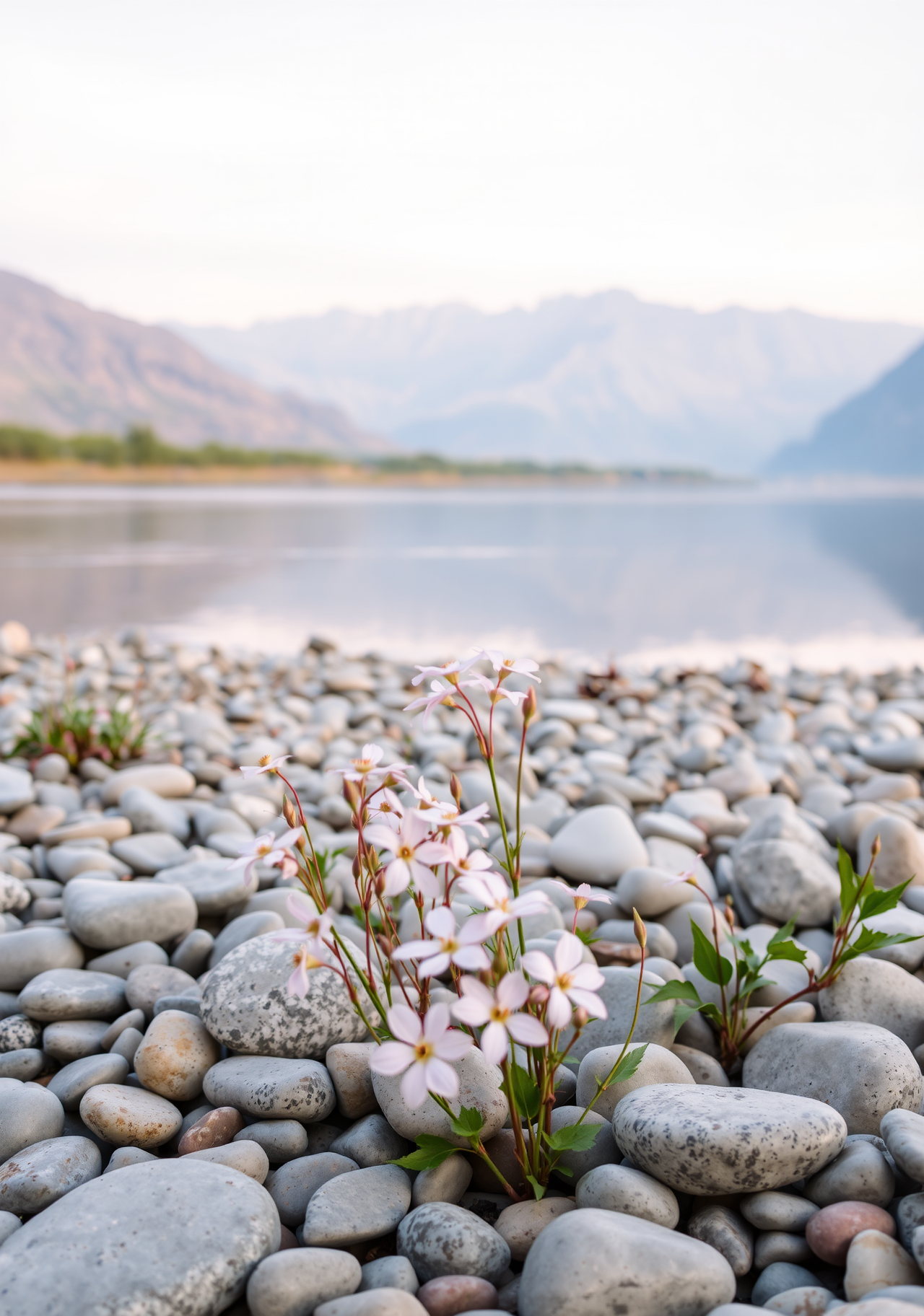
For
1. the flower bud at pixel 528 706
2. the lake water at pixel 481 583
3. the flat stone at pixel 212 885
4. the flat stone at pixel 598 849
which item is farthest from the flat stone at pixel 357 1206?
the lake water at pixel 481 583

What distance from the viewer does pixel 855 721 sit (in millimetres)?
5430

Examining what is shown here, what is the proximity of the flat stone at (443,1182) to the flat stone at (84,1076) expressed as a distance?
755 millimetres

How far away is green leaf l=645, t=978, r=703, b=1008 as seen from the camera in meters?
1.98

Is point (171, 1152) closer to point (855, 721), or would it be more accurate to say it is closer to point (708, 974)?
point (708, 974)

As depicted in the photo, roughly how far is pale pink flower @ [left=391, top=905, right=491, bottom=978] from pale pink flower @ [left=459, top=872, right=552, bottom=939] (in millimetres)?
20

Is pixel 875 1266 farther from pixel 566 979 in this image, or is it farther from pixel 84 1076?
pixel 84 1076

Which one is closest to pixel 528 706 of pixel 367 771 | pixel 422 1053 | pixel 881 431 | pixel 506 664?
pixel 506 664

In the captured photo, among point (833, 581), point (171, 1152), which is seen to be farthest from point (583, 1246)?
point (833, 581)

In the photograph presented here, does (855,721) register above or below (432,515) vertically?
below

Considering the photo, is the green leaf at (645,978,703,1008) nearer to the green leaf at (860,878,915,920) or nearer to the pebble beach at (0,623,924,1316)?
the pebble beach at (0,623,924,1316)

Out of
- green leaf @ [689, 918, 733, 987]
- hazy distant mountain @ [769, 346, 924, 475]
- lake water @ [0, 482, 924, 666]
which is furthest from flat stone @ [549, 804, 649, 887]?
hazy distant mountain @ [769, 346, 924, 475]

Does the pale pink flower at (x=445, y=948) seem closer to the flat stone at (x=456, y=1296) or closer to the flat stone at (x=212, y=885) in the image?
the flat stone at (x=456, y=1296)

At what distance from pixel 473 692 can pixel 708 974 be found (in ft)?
12.2

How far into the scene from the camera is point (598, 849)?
3.05m
